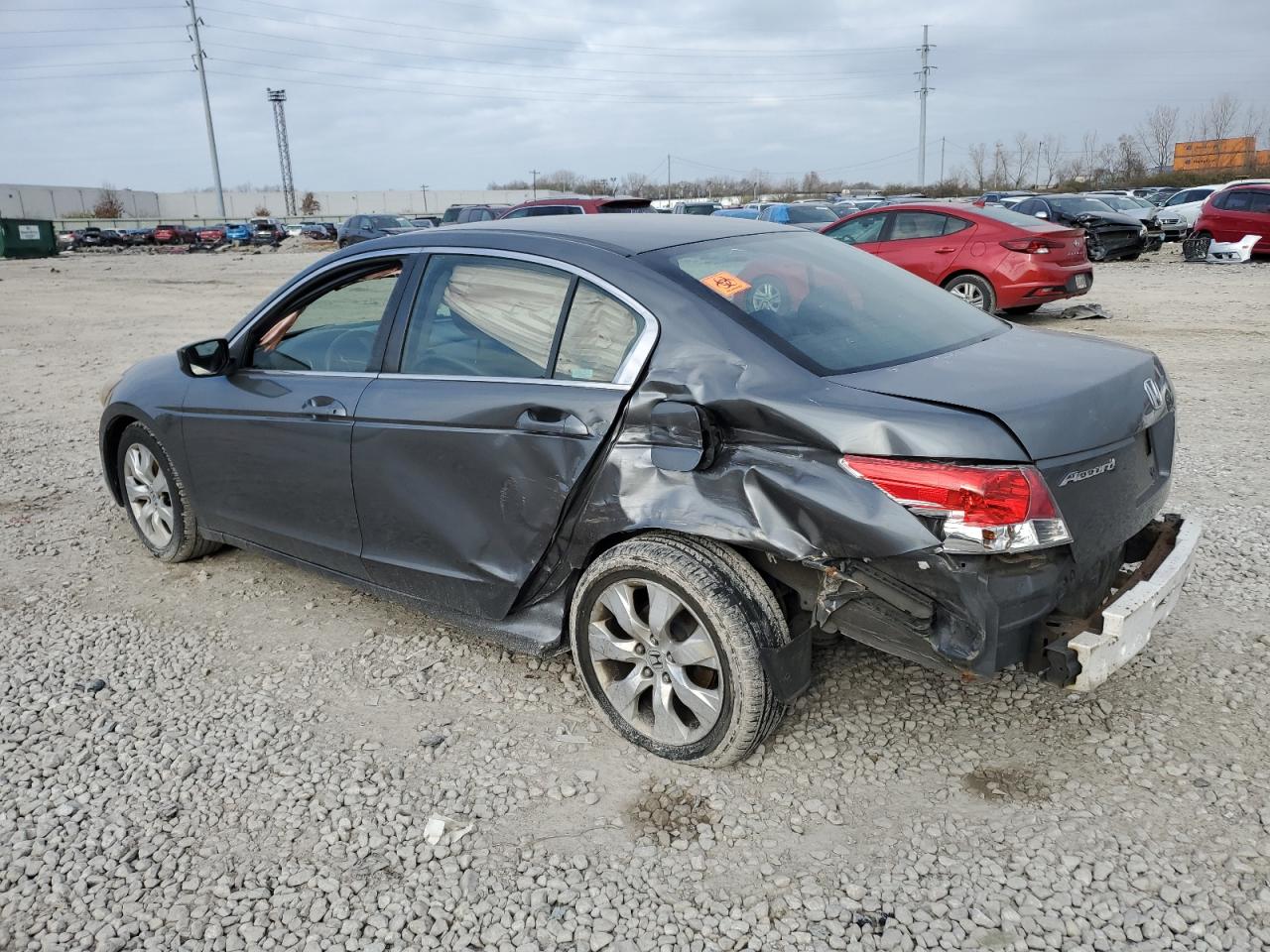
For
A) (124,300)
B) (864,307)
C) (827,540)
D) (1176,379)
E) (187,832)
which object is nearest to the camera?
(827,540)

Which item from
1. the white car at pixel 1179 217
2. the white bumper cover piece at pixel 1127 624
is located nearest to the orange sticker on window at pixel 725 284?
the white bumper cover piece at pixel 1127 624

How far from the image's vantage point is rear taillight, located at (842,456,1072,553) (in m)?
2.48

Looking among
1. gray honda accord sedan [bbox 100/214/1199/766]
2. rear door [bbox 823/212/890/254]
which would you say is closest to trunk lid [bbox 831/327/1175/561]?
gray honda accord sedan [bbox 100/214/1199/766]

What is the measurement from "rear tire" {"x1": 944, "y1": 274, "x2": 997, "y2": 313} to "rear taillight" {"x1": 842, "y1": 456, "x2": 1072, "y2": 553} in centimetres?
983

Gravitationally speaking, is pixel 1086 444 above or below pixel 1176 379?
above

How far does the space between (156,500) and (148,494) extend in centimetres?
8

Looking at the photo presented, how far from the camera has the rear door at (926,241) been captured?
11.9 m

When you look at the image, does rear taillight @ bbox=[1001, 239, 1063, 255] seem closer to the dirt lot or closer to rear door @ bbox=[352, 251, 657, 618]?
the dirt lot

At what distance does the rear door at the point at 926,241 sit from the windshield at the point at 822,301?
855cm

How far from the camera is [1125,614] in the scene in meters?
2.65

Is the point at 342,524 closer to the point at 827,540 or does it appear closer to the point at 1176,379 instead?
the point at 827,540

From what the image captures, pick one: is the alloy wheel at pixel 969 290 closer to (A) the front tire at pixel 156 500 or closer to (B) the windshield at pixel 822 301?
(B) the windshield at pixel 822 301

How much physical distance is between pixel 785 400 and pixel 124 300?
818 inches

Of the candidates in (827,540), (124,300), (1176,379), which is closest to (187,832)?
(827,540)
